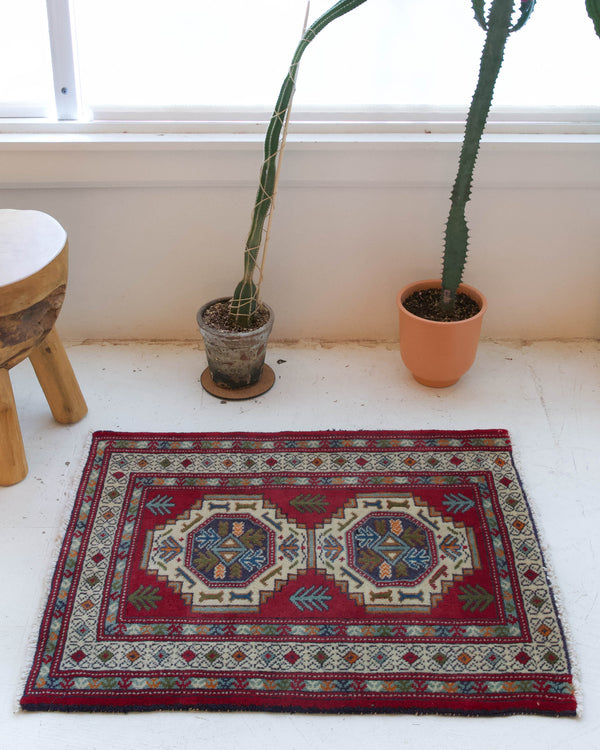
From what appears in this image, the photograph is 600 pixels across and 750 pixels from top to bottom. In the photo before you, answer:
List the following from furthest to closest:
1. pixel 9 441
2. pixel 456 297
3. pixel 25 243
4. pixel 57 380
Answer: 1. pixel 456 297
2. pixel 57 380
3. pixel 9 441
4. pixel 25 243

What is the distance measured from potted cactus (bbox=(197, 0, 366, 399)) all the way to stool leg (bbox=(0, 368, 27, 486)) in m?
0.58

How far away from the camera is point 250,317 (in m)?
2.24

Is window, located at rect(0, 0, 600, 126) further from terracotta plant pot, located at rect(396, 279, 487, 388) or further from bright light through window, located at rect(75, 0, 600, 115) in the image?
terracotta plant pot, located at rect(396, 279, 487, 388)

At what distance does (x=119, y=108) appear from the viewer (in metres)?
2.20

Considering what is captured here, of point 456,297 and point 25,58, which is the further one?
point 456,297

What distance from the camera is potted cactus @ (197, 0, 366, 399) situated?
2.00m

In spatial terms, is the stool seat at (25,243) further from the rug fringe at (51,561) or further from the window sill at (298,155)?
the rug fringe at (51,561)

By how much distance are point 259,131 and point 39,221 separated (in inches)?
28.1

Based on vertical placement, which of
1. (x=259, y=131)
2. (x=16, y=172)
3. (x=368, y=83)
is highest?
(x=368, y=83)

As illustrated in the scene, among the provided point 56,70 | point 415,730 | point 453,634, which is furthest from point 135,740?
point 56,70

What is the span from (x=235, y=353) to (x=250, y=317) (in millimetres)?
122

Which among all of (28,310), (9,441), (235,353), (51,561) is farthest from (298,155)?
(51,561)

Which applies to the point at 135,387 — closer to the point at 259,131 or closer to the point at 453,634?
the point at 259,131

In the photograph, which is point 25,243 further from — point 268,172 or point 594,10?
point 594,10
